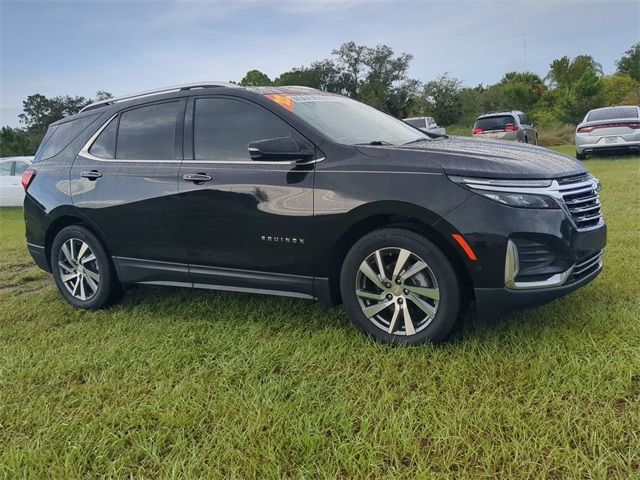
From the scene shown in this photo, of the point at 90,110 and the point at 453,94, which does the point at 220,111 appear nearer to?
the point at 90,110

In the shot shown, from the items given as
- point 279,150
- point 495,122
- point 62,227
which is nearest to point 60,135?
point 62,227

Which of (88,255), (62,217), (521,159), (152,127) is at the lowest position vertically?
(88,255)

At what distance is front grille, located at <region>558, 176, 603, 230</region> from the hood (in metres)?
0.07

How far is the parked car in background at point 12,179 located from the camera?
561 inches

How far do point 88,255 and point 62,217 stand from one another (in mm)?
443

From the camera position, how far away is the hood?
10.1 feet

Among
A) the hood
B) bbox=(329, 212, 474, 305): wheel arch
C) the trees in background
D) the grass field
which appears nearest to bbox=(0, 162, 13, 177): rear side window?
the grass field

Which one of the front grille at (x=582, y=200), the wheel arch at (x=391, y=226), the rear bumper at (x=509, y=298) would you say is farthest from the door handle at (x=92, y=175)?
the front grille at (x=582, y=200)

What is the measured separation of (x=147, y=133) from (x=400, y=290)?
2416mm

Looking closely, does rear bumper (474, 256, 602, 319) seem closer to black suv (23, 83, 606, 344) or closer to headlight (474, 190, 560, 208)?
black suv (23, 83, 606, 344)

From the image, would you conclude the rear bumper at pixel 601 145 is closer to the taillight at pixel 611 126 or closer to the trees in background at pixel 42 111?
the taillight at pixel 611 126

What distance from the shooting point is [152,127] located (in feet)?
14.1

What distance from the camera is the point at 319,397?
2.81 meters

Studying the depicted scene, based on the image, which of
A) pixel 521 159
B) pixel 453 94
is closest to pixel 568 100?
pixel 453 94
